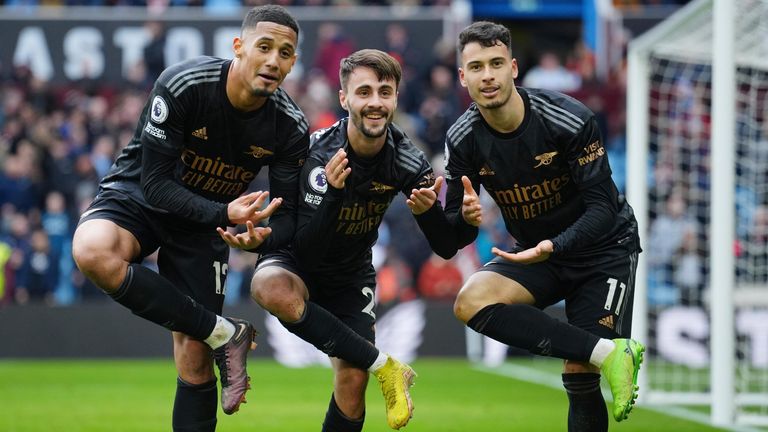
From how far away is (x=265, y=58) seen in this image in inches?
271

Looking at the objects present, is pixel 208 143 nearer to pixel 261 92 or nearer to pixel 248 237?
pixel 261 92

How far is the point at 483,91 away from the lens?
702 cm

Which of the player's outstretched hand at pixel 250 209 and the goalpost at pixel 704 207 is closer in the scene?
the player's outstretched hand at pixel 250 209

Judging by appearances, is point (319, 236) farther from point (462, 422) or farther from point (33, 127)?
point (33, 127)

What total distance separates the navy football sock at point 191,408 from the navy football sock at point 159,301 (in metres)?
0.42

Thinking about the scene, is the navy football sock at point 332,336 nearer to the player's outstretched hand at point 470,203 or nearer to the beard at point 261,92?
the player's outstretched hand at point 470,203

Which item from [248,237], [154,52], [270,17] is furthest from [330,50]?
[248,237]

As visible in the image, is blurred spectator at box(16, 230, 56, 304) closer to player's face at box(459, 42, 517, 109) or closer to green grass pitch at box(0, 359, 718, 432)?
green grass pitch at box(0, 359, 718, 432)

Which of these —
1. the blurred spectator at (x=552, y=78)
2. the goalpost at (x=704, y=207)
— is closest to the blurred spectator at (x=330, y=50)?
the blurred spectator at (x=552, y=78)

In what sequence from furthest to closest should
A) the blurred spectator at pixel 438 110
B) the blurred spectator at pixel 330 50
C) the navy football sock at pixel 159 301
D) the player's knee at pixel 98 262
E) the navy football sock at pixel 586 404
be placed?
the blurred spectator at pixel 330 50 < the blurred spectator at pixel 438 110 < the navy football sock at pixel 586 404 < the navy football sock at pixel 159 301 < the player's knee at pixel 98 262

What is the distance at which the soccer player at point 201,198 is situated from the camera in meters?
6.78

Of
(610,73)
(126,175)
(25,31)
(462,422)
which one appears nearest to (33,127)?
(25,31)

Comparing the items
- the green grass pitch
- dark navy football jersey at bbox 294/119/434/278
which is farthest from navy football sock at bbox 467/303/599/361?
the green grass pitch

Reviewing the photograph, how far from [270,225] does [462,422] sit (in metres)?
3.84
